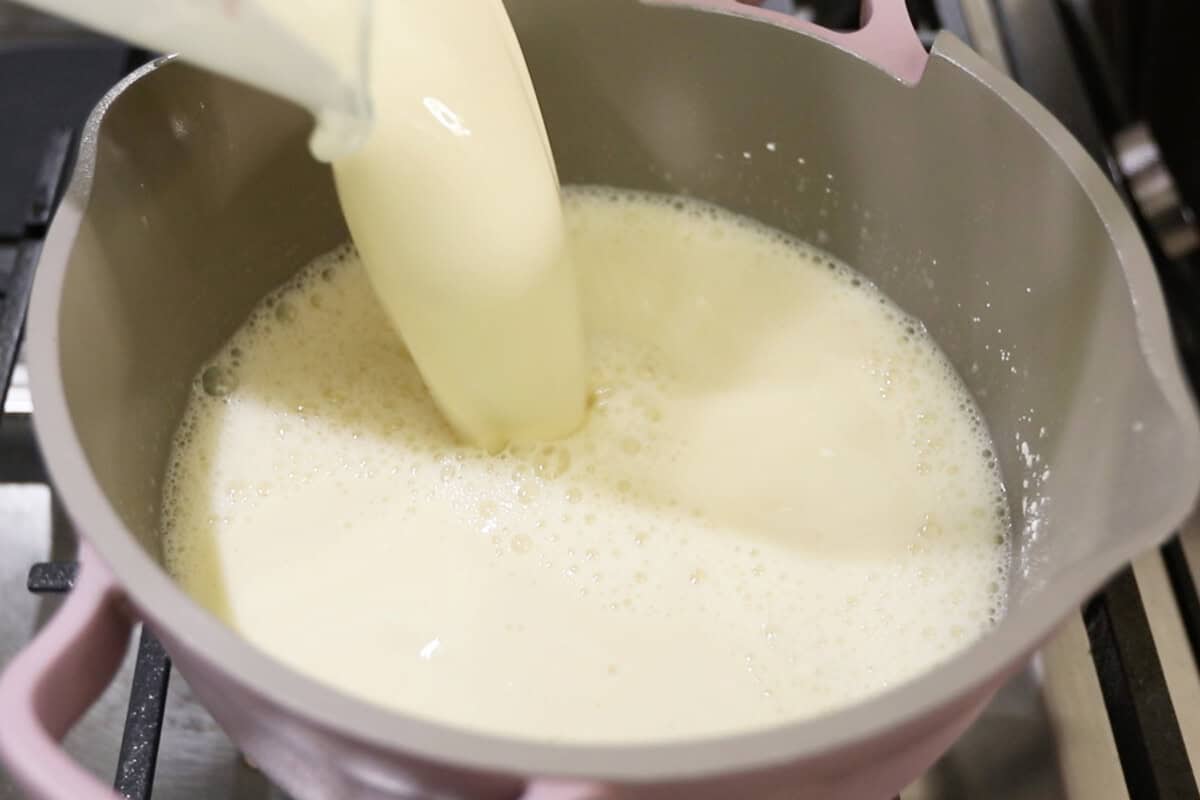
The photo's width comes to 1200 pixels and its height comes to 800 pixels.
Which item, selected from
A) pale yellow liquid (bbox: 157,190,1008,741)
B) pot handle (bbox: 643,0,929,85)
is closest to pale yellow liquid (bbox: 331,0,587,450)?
pale yellow liquid (bbox: 157,190,1008,741)

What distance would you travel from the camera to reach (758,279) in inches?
34.5

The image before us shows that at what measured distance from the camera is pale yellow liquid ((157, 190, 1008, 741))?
661mm

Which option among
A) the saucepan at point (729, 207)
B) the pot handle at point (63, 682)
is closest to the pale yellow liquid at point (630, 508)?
the saucepan at point (729, 207)

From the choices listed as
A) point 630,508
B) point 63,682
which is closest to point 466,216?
point 630,508

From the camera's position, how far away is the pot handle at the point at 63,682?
0.43 m

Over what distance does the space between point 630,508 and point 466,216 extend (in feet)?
0.69

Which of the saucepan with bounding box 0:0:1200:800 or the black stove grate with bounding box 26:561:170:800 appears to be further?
the black stove grate with bounding box 26:561:170:800

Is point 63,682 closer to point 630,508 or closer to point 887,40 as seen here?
point 630,508

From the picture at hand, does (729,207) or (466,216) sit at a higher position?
(466,216)

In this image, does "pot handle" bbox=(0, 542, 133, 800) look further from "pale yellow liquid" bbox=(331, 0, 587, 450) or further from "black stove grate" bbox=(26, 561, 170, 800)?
"pale yellow liquid" bbox=(331, 0, 587, 450)

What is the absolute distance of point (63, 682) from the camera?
1.54ft

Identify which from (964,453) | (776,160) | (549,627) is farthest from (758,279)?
(549,627)

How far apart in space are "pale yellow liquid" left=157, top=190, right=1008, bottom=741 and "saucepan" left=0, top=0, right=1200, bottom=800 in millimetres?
31

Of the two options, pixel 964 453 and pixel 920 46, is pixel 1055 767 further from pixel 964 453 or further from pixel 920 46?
pixel 920 46
